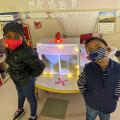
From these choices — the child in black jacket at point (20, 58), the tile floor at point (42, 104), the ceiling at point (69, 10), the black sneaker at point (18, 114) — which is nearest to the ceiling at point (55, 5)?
the ceiling at point (69, 10)

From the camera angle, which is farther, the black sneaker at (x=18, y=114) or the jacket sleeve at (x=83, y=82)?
the black sneaker at (x=18, y=114)

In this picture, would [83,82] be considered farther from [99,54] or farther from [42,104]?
[42,104]

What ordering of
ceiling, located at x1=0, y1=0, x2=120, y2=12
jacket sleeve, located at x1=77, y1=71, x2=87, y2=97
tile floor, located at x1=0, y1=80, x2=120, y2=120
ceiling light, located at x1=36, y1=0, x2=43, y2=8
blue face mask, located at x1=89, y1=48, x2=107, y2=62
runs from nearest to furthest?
blue face mask, located at x1=89, y1=48, x2=107, y2=62 → jacket sleeve, located at x1=77, y1=71, x2=87, y2=97 → tile floor, located at x1=0, y1=80, x2=120, y2=120 → ceiling, located at x1=0, y1=0, x2=120, y2=12 → ceiling light, located at x1=36, y1=0, x2=43, y2=8

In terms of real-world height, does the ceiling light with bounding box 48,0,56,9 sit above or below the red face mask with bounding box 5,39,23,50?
above

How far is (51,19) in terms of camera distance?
2.59 metres

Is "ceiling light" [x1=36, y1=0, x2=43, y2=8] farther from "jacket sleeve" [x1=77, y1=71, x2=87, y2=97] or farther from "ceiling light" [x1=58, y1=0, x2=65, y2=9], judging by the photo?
"jacket sleeve" [x1=77, y1=71, x2=87, y2=97]

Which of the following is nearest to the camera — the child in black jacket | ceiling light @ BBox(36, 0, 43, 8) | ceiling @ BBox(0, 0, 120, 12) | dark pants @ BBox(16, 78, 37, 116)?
the child in black jacket

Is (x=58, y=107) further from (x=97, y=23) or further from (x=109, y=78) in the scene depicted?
(x=97, y=23)

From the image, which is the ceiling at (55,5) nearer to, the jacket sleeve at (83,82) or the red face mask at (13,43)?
the red face mask at (13,43)

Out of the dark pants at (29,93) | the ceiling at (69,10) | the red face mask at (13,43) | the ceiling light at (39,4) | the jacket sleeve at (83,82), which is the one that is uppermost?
the ceiling light at (39,4)

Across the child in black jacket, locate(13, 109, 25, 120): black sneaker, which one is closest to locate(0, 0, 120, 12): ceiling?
the child in black jacket

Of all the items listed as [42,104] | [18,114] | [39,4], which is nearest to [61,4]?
[39,4]

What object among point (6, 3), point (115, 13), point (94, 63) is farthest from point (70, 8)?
point (94, 63)

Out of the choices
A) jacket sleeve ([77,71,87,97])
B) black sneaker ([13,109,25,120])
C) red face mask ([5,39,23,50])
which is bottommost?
black sneaker ([13,109,25,120])
